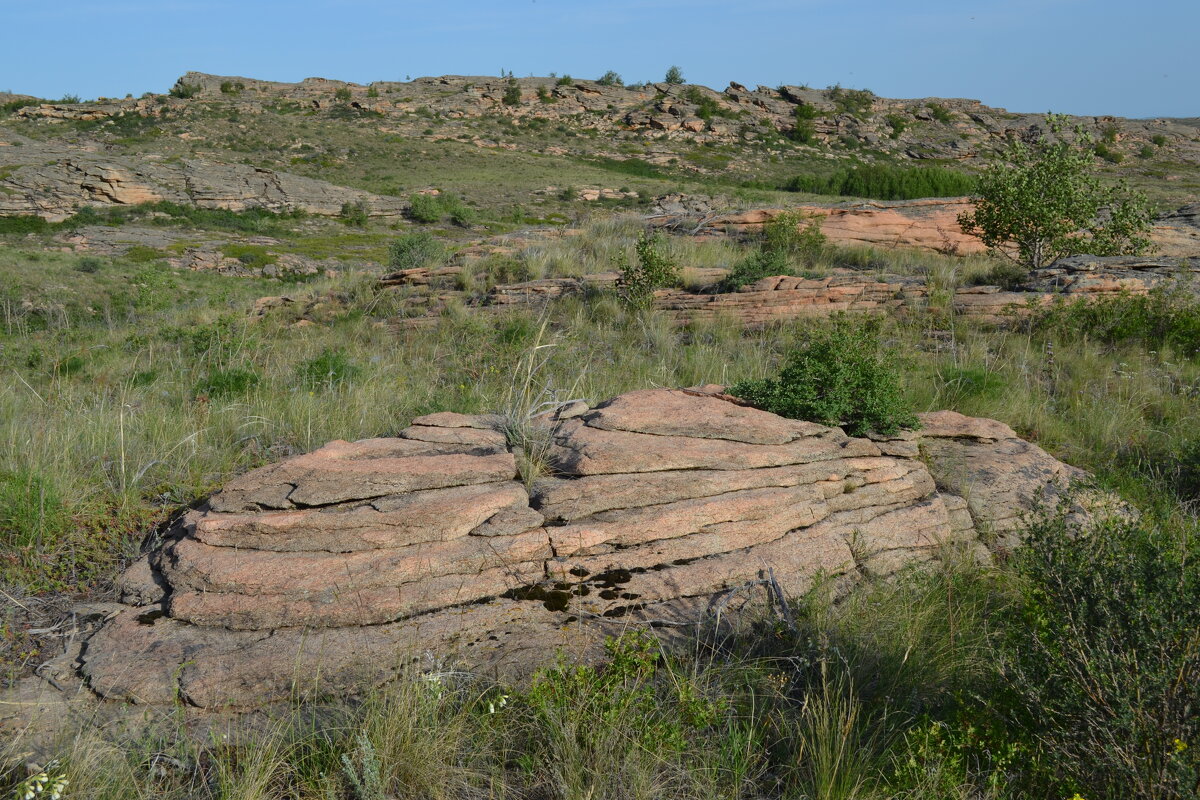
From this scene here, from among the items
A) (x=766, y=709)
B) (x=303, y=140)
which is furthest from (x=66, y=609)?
(x=303, y=140)

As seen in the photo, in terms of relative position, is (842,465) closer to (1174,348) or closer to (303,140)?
(1174,348)

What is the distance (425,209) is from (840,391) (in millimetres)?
34159

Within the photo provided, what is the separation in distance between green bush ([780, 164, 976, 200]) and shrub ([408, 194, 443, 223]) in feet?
57.3

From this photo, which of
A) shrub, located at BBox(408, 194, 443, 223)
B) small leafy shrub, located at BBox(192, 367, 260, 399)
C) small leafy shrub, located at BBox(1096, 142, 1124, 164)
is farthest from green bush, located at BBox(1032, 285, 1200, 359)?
small leafy shrub, located at BBox(1096, 142, 1124, 164)

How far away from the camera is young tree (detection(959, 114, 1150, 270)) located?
11914 millimetres

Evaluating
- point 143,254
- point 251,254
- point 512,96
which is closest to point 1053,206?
point 251,254

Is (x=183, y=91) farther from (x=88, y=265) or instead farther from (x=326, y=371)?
(x=326, y=371)

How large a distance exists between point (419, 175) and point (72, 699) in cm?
4827

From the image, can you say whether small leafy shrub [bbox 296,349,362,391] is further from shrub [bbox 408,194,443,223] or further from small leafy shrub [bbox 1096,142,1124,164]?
small leafy shrub [bbox 1096,142,1124,164]

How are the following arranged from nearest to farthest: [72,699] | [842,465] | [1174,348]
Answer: [72,699] → [842,465] → [1174,348]

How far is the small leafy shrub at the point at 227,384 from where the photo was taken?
6.54 m

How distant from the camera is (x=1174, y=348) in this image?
28.6 ft

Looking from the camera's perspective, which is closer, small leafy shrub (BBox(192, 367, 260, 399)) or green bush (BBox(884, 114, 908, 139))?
small leafy shrub (BBox(192, 367, 260, 399))

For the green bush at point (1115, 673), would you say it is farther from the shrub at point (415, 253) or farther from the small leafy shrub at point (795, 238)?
the shrub at point (415, 253)
